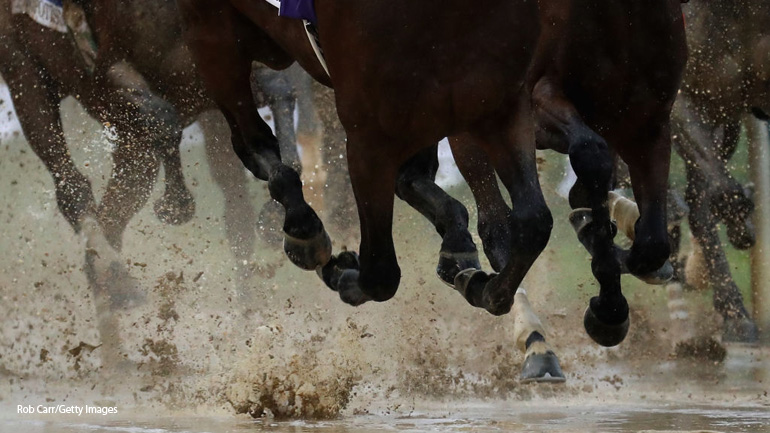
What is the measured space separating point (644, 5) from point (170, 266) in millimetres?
3424

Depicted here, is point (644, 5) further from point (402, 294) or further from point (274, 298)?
point (274, 298)

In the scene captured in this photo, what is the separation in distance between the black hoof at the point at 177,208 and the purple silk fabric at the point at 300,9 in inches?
130

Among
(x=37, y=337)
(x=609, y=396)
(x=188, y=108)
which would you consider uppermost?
(x=188, y=108)

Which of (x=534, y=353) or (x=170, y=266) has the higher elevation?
(x=170, y=266)

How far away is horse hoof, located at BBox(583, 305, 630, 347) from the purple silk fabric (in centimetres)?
130

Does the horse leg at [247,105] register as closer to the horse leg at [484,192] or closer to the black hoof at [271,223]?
the horse leg at [484,192]

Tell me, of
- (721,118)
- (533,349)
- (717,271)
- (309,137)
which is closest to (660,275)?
(533,349)

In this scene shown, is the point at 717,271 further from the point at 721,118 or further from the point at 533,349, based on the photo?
the point at 533,349

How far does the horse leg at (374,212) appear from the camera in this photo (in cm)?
306

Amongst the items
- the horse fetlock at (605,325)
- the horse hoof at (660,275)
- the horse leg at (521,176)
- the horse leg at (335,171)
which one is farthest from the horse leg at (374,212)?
the horse leg at (335,171)

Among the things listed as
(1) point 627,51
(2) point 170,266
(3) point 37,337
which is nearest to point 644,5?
(1) point 627,51

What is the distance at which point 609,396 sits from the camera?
562cm

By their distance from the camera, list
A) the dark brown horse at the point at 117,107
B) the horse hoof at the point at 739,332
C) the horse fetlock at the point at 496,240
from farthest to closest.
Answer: the dark brown horse at the point at 117,107 < the horse hoof at the point at 739,332 < the horse fetlock at the point at 496,240

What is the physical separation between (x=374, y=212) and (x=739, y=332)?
10.9 ft
